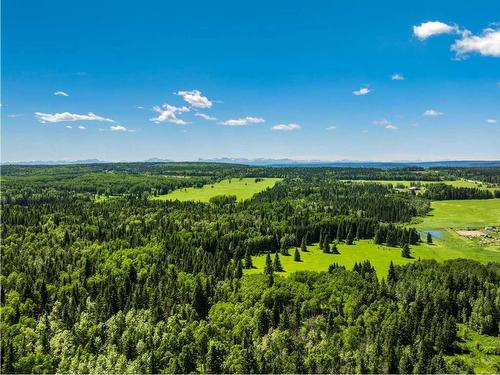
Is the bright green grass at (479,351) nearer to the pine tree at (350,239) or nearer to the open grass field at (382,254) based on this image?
the open grass field at (382,254)

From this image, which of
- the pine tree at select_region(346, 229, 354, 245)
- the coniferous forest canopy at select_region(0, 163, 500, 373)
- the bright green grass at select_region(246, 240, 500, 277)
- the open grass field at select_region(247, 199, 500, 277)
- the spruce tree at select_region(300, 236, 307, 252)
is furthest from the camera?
the pine tree at select_region(346, 229, 354, 245)

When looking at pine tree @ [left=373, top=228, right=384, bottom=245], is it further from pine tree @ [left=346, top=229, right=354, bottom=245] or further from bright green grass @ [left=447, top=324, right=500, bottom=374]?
bright green grass @ [left=447, top=324, right=500, bottom=374]

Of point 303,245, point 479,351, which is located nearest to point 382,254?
point 303,245

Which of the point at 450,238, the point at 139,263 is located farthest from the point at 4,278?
the point at 450,238

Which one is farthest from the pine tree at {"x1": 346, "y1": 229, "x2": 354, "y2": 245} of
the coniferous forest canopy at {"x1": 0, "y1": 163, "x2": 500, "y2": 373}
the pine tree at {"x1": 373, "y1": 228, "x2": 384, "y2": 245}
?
the coniferous forest canopy at {"x1": 0, "y1": 163, "x2": 500, "y2": 373}

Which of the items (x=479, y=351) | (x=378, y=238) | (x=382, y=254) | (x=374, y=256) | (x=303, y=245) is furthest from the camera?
(x=378, y=238)

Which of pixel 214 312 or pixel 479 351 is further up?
pixel 214 312

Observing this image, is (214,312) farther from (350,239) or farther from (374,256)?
(350,239)
